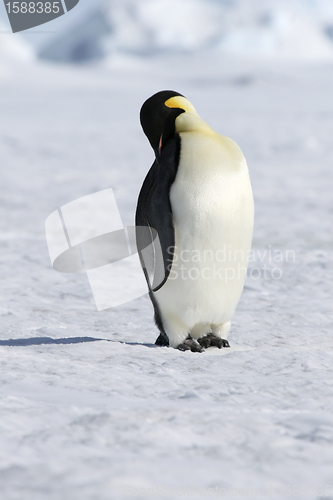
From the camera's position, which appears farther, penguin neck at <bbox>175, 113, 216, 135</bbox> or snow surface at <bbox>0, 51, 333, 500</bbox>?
penguin neck at <bbox>175, 113, 216, 135</bbox>

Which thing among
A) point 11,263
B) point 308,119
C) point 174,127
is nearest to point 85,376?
point 174,127

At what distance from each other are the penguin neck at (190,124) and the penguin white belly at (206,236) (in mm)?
30

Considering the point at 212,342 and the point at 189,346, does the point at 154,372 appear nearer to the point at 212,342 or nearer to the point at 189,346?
the point at 189,346

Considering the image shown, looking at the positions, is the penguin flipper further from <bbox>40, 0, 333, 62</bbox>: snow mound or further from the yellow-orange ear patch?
<bbox>40, 0, 333, 62</bbox>: snow mound

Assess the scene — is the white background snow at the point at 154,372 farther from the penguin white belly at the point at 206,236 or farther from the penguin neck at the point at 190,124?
the penguin neck at the point at 190,124

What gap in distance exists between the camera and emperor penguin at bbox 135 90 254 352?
7.09 feet

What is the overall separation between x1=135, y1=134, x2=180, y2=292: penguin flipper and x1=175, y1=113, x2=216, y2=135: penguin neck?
6 cm

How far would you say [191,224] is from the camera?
7.11 feet

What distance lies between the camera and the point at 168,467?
116 cm

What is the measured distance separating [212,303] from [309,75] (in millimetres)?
30634

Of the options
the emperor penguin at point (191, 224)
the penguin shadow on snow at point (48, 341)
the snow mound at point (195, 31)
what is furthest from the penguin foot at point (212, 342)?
the snow mound at point (195, 31)

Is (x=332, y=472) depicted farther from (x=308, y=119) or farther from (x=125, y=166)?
(x=308, y=119)

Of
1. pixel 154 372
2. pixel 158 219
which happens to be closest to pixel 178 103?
pixel 158 219

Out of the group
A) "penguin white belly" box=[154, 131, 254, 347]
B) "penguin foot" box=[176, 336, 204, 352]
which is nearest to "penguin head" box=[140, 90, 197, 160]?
"penguin white belly" box=[154, 131, 254, 347]
